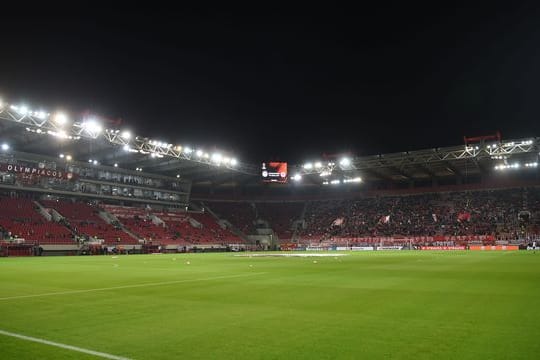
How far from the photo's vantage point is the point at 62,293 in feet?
43.2

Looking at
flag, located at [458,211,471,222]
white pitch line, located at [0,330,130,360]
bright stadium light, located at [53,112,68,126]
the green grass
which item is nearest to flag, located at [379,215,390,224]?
flag, located at [458,211,471,222]

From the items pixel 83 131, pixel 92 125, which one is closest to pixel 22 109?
pixel 92 125

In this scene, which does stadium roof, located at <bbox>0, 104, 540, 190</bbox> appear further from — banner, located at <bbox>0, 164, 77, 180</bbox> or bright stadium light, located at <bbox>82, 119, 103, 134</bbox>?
banner, located at <bbox>0, 164, 77, 180</bbox>

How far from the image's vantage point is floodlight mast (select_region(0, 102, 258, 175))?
3831 cm

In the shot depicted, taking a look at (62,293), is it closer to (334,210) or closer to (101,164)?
(101,164)

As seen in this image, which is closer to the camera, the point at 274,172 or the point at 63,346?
the point at 63,346

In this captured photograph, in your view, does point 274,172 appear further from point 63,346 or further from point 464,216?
point 63,346

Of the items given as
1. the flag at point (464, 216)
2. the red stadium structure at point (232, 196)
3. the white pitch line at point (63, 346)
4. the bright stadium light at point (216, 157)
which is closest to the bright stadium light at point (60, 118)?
the red stadium structure at point (232, 196)

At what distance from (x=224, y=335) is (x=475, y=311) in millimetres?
5474

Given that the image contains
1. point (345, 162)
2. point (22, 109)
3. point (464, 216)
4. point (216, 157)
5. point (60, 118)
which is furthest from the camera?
point (464, 216)

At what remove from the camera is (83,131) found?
144ft

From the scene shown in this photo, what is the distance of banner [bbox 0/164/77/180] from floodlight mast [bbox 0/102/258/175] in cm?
1217

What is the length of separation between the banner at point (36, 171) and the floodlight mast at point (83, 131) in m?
12.2

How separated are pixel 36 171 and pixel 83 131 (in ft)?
54.5
